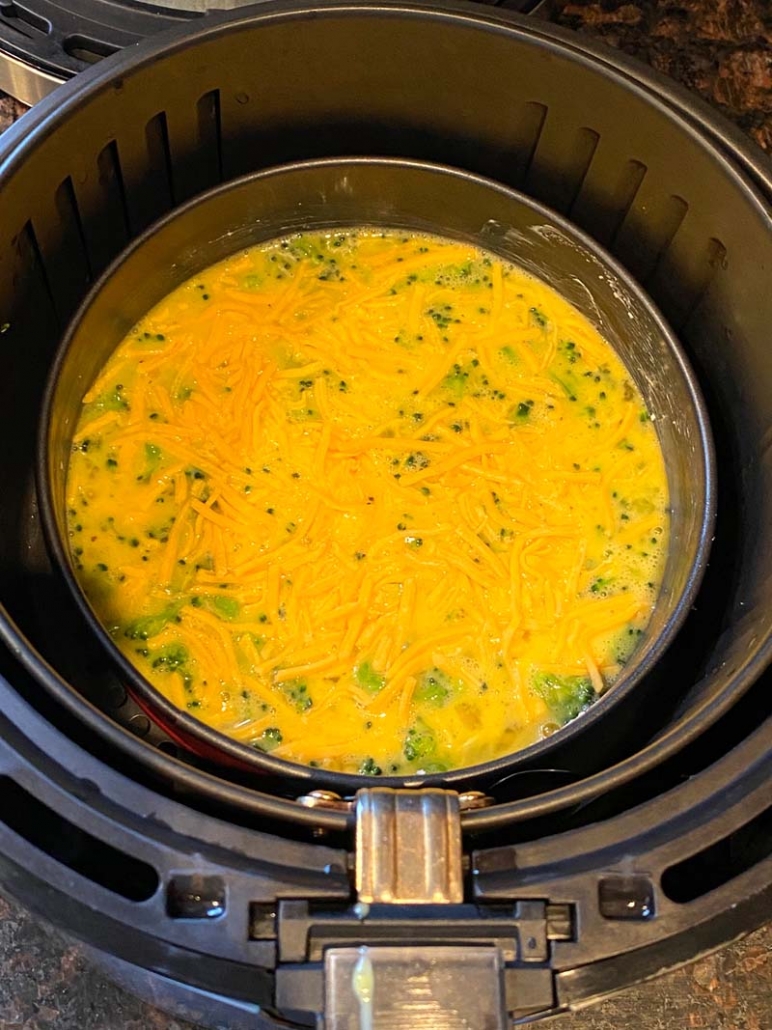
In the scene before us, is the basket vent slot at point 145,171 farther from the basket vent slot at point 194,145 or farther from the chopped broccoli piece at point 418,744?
the chopped broccoli piece at point 418,744

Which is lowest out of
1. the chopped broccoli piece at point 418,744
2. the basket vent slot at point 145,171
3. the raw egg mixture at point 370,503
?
the chopped broccoli piece at point 418,744

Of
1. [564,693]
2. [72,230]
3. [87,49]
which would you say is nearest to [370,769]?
[564,693]

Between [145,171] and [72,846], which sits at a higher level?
[145,171]

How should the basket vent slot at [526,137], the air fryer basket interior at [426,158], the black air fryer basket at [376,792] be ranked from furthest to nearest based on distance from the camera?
the basket vent slot at [526,137] < the air fryer basket interior at [426,158] < the black air fryer basket at [376,792]

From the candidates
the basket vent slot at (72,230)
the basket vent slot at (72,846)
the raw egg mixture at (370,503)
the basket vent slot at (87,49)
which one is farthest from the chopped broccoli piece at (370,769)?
the basket vent slot at (87,49)

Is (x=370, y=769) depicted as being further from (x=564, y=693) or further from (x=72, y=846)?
(x=72, y=846)

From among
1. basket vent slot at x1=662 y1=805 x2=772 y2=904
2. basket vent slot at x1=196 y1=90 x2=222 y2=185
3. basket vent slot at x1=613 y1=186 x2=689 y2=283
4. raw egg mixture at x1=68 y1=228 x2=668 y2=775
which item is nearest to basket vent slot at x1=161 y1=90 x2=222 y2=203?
basket vent slot at x1=196 y1=90 x2=222 y2=185

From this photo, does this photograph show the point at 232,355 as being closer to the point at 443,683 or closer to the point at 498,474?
the point at 498,474
